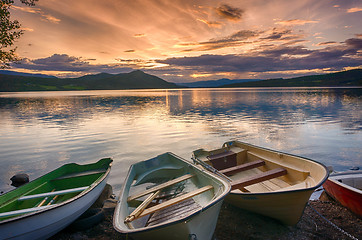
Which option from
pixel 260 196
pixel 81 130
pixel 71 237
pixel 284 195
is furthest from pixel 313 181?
pixel 81 130

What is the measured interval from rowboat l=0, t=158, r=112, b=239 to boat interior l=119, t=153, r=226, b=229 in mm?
1536

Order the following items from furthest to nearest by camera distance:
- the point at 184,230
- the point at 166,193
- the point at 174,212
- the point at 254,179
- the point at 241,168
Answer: the point at 241,168 → the point at 166,193 → the point at 254,179 → the point at 174,212 → the point at 184,230

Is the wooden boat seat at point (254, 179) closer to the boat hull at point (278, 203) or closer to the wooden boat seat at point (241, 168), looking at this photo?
the boat hull at point (278, 203)

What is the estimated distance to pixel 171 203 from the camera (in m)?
5.45

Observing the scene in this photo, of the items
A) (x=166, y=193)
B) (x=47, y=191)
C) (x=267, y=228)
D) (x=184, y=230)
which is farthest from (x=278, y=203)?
(x=47, y=191)

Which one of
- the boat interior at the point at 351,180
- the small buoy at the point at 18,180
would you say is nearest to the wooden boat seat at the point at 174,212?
the boat interior at the point at 351,180

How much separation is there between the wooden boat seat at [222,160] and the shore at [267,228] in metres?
2.47

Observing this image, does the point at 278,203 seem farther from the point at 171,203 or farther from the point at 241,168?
the point at 171,203

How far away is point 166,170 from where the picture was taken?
8969mm

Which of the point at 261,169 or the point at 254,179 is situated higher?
the point at 254,179

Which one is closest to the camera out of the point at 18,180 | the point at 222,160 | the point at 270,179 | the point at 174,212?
the point at 174,212

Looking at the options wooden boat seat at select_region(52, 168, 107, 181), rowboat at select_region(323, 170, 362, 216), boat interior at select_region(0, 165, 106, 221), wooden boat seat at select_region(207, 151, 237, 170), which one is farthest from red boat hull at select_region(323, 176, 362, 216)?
wooden boat seat at select_region(52, 168, 107, 181)

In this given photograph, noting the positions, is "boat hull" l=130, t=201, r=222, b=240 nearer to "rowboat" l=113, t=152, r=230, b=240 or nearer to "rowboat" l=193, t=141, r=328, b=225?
"rowboat" l=113, t=152, r=230, b=240

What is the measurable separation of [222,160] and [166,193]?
3562 mm
